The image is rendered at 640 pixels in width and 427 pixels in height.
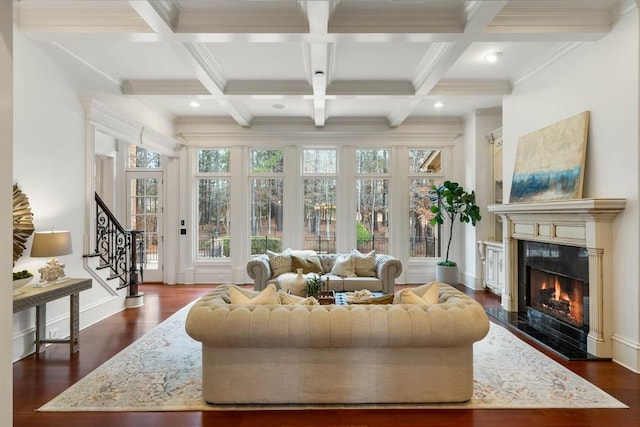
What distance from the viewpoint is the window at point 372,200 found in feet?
23.9

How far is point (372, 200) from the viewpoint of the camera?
7.33 metres

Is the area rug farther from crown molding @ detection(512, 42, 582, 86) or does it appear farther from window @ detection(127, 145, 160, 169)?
window @ detection(127, 145, 160, 169)

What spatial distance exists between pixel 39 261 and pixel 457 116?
269 inches

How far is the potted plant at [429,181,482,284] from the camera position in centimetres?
638

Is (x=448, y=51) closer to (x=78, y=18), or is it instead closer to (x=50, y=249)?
(x=78, y=18)

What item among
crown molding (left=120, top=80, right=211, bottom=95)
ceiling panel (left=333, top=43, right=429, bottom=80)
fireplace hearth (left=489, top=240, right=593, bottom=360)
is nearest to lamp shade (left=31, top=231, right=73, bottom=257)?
crown molding (left=120, top=80, right=211, bottom=95)

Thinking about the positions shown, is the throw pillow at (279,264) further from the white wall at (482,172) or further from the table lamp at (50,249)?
the white wall at (482,172)

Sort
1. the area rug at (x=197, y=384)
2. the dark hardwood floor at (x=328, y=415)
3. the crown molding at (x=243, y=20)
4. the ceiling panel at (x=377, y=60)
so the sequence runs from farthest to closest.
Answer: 1. the ceiling panel at (x=377, y=60)
2. the crown molding at (x=243, y=20)
3. the area rug at (x=197, y=384)
4. the dark hardwood floor at (x=328, y=415)

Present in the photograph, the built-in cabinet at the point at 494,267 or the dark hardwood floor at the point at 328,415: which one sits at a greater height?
the built-in cabinet at the point at 494,267

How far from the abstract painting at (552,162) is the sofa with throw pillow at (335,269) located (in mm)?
1970

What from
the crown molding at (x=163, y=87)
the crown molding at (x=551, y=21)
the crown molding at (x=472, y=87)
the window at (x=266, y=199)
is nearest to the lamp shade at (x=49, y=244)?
the crown molding at (x=163, y=87)

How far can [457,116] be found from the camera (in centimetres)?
705

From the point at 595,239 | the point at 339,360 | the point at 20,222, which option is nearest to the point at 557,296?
the point at 595,239

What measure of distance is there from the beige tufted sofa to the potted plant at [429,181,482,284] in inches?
161
